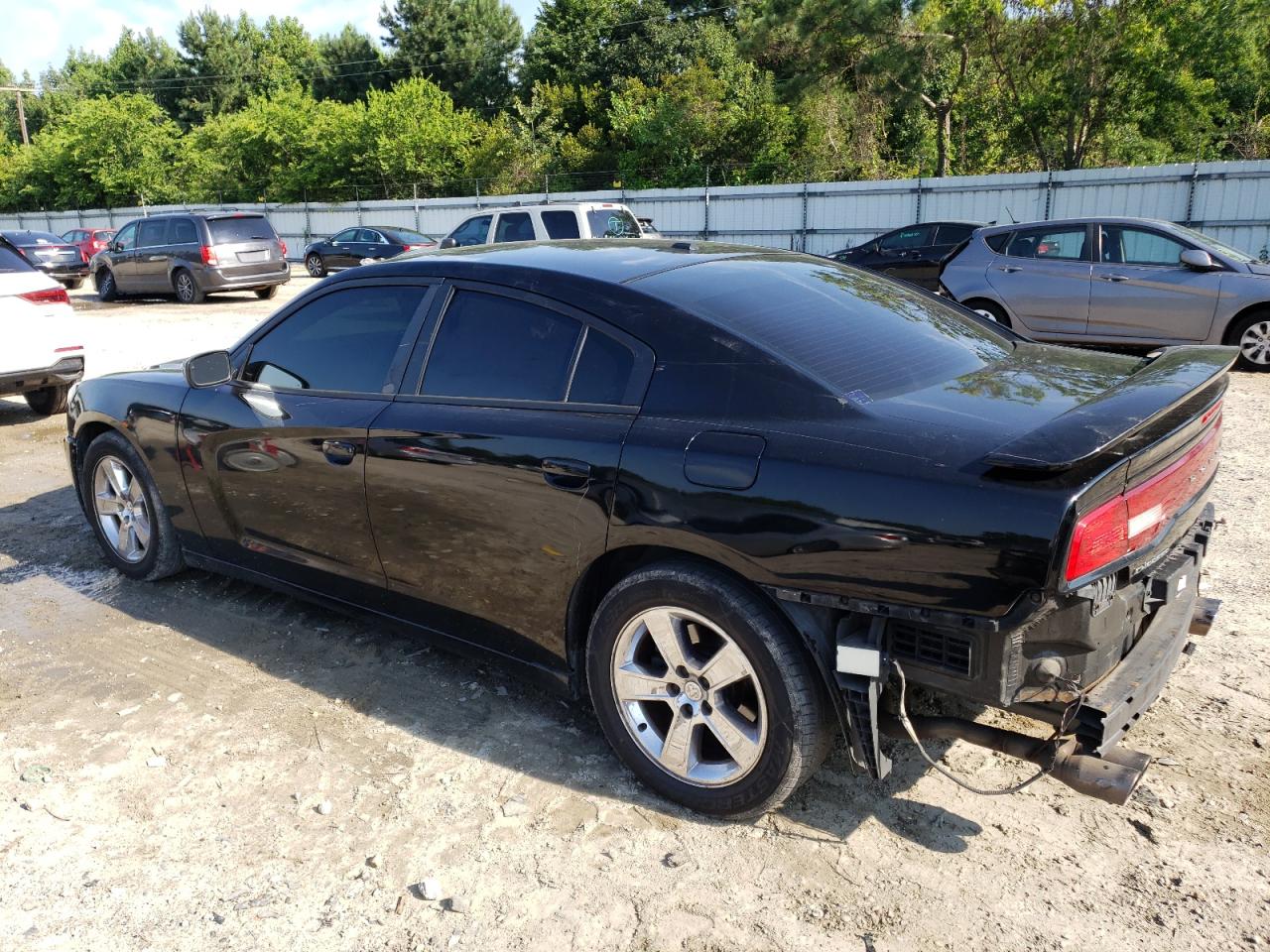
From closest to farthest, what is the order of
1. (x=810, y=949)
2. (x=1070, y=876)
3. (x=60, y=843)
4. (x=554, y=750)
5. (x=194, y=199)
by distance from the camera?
(x=810, y=949)
(x=1070, y=876)
(x=60, y=843)
(x=554, y=750)
(x=194, y=199)

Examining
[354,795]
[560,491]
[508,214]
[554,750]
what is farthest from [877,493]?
[508,214]

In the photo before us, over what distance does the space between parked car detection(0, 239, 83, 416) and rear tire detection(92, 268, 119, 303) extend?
497 inches

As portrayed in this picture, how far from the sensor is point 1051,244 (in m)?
10.7

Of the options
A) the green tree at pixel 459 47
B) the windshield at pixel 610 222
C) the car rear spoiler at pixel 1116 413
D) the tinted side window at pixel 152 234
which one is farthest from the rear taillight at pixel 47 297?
the green tree at pixel 459 47

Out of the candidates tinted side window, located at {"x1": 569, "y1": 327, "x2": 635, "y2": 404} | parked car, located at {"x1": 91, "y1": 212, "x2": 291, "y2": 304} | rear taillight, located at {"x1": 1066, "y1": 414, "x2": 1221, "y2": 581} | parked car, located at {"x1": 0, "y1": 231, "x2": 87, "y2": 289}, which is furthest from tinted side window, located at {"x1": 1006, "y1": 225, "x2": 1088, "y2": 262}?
parked car, located at {"x1": 0, "y1": 231, "x2": 87, "y2": 289}

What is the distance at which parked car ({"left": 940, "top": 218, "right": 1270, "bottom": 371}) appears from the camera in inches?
389

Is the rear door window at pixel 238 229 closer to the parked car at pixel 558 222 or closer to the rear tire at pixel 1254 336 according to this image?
the parked car at pixel 558 222

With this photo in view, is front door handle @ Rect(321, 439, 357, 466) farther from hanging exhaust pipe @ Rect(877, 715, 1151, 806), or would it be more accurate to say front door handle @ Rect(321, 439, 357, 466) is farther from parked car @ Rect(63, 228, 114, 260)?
parked car @ Rect(63, 228, 114, 260)

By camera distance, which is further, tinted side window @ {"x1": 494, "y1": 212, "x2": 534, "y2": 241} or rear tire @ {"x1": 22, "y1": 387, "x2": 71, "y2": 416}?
tinted side window @ {"x1": 494, "y1": 212, "x2": 534, "y2": 241}

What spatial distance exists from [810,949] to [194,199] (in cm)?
5245

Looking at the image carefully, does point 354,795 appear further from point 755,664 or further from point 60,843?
point 755,664

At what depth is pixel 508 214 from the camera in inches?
642

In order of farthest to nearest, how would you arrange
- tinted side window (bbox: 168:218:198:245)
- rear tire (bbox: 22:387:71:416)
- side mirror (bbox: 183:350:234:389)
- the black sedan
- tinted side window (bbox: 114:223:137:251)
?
tinted side window (bbox: 114:223:137:251), tinted side window (bbox: 168:218:198:245), rear tire (bbox: 22:387:71:416), side mirror (bbox: 183:350:234:389), the black sedan

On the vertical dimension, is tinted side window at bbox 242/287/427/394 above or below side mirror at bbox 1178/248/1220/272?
above
